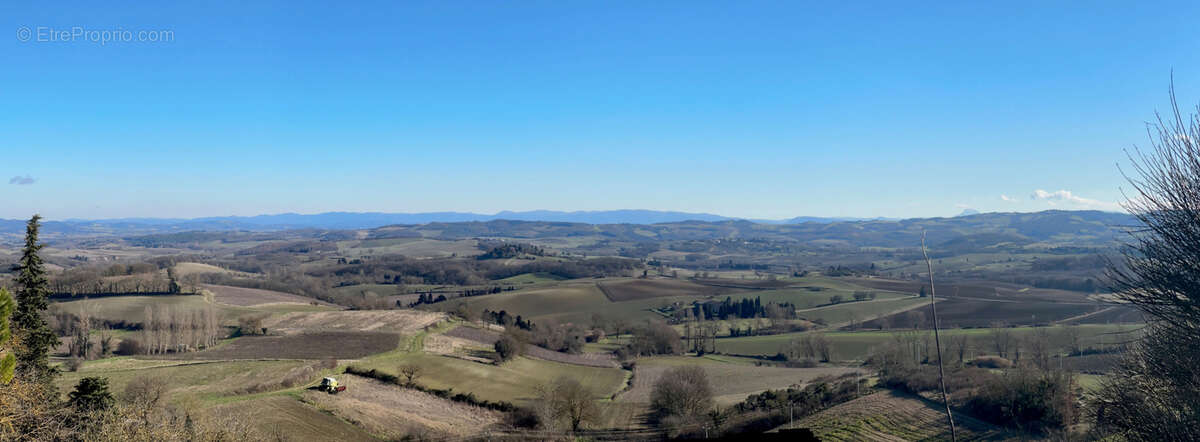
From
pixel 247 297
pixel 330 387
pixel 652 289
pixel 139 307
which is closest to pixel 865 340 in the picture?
pixel 652 289

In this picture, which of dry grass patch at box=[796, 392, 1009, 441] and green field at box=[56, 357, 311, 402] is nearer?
dry grass patch at box=[796, 392, 1009, 441]

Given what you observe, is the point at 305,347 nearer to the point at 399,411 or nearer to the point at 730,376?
the point at 399,411

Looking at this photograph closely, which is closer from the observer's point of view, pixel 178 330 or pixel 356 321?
pixel 178 330

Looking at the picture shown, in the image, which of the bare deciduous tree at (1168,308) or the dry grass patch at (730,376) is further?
the dry grass patch at (730,376)

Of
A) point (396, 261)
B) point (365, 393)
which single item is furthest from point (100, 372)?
point (396, 261)

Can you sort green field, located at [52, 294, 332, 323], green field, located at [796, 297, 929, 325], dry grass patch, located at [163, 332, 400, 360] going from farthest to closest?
green field, located at [796, 297, 929, 325], green field, located at [52, 294, 332, 323], dry grass patch, located at [163, 332, 400, 360]

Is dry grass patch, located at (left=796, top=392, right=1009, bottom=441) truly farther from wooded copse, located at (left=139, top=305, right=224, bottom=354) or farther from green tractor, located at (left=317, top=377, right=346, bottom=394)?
wooded copse, located at (left=139, top=305, right=224, bottom=354)

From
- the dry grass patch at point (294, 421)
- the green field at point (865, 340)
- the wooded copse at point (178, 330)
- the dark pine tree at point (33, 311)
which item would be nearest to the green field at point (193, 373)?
the dry grass patch at point (294, 421)

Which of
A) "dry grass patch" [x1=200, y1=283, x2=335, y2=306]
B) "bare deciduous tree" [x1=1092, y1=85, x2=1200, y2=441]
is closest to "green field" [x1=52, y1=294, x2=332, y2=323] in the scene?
"dry grass patch" [x1=200, y1=283, x2=335, y2=306]

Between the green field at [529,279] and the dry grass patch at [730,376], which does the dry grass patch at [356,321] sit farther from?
the green field at [529,279]
